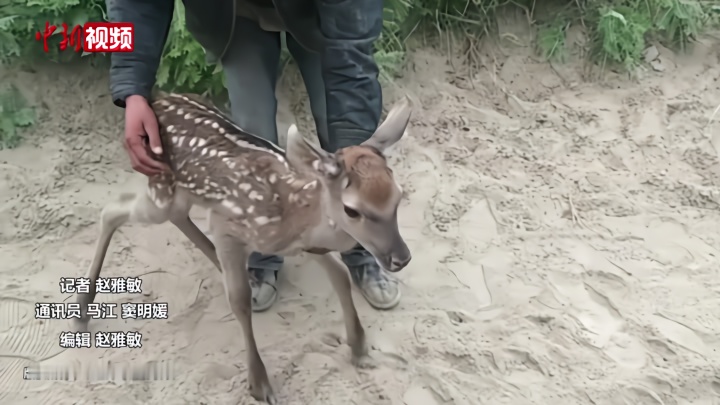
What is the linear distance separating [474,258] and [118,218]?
123 centimetres

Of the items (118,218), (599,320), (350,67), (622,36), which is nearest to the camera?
(350,67)

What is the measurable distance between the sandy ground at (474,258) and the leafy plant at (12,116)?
0.05 m

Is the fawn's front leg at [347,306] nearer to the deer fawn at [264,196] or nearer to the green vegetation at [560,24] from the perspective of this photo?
the deer fawn at [264,196]

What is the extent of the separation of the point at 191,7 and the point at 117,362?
3.41 ft

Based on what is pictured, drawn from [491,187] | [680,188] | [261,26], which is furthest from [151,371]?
[680,188]

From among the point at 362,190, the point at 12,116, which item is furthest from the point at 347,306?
the point at 12,116

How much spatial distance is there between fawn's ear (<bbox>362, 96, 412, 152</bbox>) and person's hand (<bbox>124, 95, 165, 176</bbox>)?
56 centimetres

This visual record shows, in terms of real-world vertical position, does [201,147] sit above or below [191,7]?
below

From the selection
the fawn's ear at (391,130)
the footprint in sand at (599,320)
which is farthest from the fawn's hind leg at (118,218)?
the footprint in sand at (599,320)

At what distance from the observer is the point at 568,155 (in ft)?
9.83

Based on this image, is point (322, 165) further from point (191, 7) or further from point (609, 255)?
point (609, 255)

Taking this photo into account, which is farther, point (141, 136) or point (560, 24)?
point (560, 24)

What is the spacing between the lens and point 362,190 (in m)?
1.44

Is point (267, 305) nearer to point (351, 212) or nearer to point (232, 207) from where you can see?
point (232, 207)
